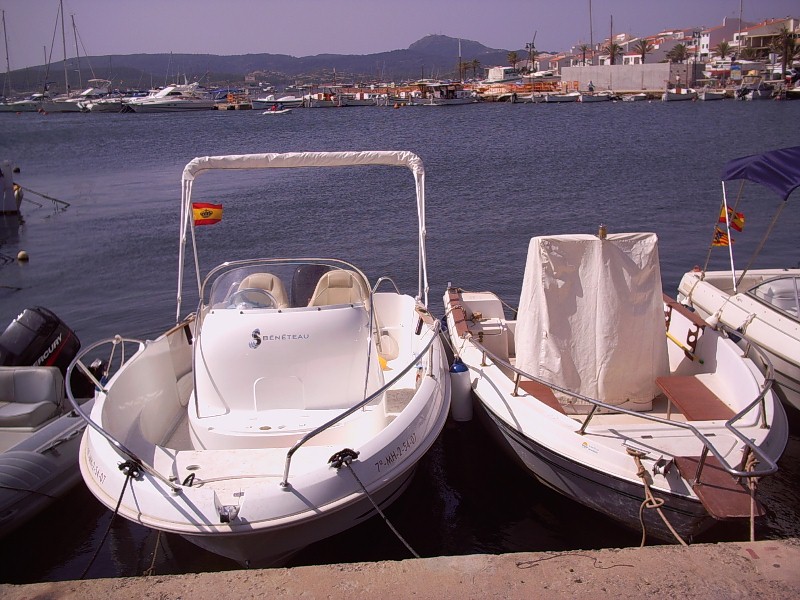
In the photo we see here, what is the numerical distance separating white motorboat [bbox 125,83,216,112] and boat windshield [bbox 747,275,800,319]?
9990 centimetres

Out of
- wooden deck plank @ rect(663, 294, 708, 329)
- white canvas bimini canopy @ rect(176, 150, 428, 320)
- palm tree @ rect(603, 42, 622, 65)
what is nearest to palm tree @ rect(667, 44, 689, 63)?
palm tree @ rect(603, 42, 622, 65)

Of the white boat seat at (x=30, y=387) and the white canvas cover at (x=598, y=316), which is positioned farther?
the white boat seat at (x=30, y=387)

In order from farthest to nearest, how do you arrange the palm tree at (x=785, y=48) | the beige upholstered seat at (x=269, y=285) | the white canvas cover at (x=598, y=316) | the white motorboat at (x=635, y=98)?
the palm tree at (x=785, y=48) < the white motorboat at (x=635, y=98) < the beige upholstered seat at (x=269, y=285) < the white canvas cover at (x=598, y=316)

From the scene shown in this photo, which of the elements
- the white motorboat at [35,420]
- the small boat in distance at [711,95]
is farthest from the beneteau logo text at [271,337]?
the small boat in distance at [711,95]

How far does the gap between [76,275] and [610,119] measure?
174ft

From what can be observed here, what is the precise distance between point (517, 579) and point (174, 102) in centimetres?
10547

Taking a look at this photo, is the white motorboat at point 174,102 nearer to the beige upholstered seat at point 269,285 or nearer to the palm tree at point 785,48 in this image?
the palm tree at point 785,48

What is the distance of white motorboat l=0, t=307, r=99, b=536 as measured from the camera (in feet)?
21.9

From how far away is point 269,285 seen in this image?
759 centimetres

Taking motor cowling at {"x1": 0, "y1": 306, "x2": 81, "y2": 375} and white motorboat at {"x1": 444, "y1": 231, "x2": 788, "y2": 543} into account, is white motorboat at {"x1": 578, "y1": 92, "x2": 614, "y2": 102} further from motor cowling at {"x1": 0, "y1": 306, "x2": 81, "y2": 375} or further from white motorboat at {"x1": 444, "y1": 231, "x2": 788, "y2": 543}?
motor cowling at {"x1": 0, "y1": 306, "x2": 81, "y2": 375}

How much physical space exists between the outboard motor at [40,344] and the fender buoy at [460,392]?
4.78 meters

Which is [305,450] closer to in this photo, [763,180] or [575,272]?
[575,272]

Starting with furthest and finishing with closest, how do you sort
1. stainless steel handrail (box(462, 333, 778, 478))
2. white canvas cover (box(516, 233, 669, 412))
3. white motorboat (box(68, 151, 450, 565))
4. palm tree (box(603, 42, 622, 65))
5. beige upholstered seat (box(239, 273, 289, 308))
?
palm tree (box(603, 42, 622, 65)) → beige upholstered seat (box(239, 273, 289, 308)) → white canvas cover (box(516, 233, 669, 412)) → white motorboat (box(68, 151, 450, 565)) → stainless steel handrail (box(462, 333, 778, 478))

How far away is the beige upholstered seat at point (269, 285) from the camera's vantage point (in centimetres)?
749
